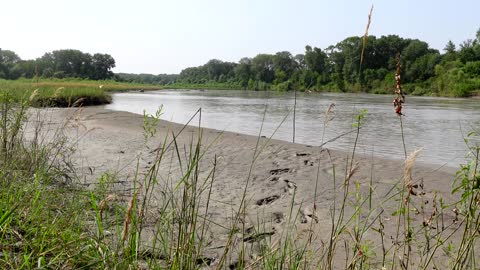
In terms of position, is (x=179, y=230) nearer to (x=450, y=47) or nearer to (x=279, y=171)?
(x=279, y=171)

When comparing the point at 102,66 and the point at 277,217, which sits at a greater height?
the point at 102,66

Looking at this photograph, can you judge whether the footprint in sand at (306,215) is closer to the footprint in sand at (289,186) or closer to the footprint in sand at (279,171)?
the footprint in sand at (289,186)

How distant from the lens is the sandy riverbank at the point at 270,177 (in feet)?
14.1

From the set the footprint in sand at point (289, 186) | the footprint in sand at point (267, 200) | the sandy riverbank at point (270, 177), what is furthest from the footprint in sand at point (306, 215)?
the footprint in sand at point (289, 186)

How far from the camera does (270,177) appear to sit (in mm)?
6648

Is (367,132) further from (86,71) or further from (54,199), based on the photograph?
(86,71)

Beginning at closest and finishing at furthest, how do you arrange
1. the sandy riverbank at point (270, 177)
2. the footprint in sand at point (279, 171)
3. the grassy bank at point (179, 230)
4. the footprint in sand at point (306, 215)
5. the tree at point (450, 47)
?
the grassy bank at point (179, 230)
the sandy riverbank at point (270, 177)
the footprint in sand at point (306, 215)
the footprint in sand at point (279, 171)
the tree at point (450, 47)

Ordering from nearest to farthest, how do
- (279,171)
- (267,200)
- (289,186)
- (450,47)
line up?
(267,200) → (289,186) → (279,171) → (450,47)

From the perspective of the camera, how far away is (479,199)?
1590mm

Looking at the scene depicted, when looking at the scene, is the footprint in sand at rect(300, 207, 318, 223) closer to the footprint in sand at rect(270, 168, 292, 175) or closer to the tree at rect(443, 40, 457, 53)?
the footprint in sand at rect(270, 168, 292, 175)

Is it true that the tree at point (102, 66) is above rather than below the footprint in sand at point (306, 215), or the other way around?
above

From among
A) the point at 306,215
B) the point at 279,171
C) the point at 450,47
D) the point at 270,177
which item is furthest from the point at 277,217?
the point at 450,47

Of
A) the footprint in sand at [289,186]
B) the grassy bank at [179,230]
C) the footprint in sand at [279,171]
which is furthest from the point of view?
the footprint in sand at [279,171]

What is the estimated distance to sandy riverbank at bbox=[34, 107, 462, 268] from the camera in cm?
429
